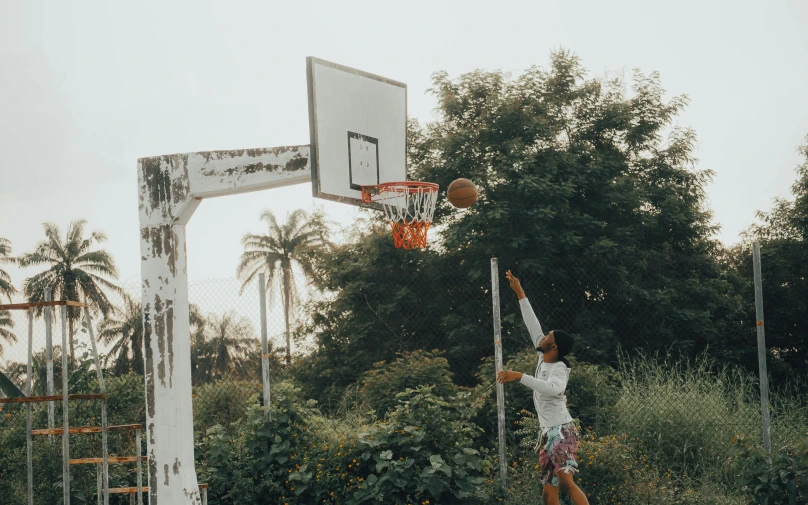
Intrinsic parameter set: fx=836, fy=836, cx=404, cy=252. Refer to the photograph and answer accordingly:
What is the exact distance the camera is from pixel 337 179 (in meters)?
5.84

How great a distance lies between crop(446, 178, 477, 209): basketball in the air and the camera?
23.6 feet

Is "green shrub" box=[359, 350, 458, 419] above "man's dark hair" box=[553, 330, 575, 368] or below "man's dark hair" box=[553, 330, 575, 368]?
below

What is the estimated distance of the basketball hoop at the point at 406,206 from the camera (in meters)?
6.60

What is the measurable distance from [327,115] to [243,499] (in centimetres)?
479

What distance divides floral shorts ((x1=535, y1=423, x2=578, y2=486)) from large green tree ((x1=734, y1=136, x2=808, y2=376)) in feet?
27.8

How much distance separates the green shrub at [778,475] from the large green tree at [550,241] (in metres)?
5.37

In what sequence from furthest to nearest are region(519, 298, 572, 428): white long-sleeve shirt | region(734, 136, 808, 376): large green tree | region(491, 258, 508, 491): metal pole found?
1. region(734, 136, 808, 376): large green tree
2. region(491, 258, 508, 491): metal pole
3. region(519, 298, 572, 428): white long-sleeve shirt

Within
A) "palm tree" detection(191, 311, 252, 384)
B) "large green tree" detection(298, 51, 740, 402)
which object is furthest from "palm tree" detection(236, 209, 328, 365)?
"large green tree" detection(298, 51, 740, 402)

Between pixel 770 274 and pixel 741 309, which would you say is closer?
pixel 741 309

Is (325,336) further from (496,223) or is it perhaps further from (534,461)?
(534,461)

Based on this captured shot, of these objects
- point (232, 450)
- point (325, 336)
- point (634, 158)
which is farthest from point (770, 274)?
point (232, 450)

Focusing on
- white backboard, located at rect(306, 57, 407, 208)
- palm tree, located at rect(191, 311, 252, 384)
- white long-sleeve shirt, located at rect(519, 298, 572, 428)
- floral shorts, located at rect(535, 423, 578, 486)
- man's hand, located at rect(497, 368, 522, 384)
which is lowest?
palm tree, located at rect(191, 311, 252, 384)

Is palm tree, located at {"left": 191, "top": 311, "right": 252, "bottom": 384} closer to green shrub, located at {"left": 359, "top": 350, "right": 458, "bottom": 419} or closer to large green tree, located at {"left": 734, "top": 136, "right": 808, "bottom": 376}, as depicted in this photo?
large green tree, located at {"left": 734, "top": 136, "right": 808, "bottom": 376}

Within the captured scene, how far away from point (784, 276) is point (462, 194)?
14.2 metres
